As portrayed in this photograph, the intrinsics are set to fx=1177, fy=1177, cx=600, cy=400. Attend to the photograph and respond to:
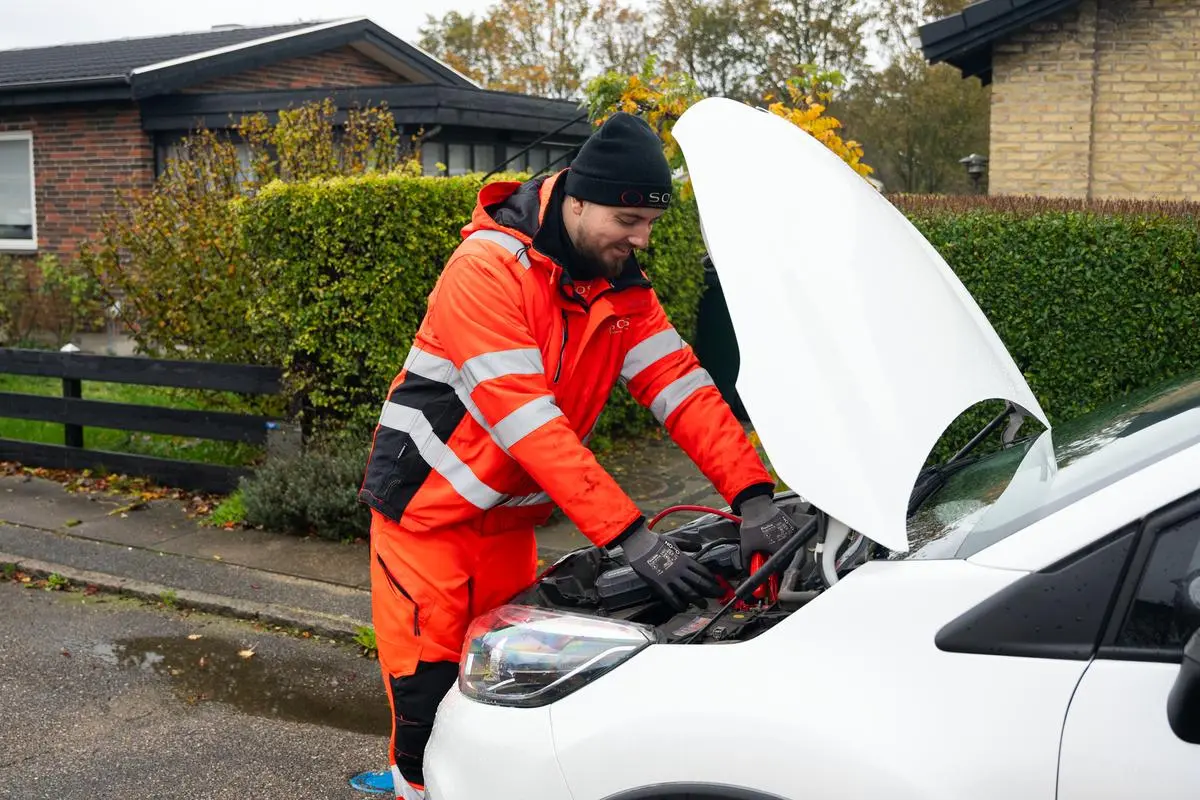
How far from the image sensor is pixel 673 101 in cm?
666

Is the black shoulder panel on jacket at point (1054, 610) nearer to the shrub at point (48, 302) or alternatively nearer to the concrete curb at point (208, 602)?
the concrete curb at point (208, 602)

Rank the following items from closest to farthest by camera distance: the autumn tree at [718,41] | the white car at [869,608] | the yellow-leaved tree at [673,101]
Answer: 1. the white car at [869,608]
2. the yellow-leaved tree at [673,101]
3. the autumn tree at [718,41]

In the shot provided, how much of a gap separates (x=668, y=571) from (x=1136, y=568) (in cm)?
98

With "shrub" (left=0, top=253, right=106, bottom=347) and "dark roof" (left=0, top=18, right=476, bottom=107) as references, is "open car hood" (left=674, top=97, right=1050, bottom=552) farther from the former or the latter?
"dark roof" (left=0, top=18, right=476, bottom=107)

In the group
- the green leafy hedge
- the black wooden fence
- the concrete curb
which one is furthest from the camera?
the black wooden fence

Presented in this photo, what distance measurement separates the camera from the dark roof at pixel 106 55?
16391 mm

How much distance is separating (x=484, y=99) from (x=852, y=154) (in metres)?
9.16

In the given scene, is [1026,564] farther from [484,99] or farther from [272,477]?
[484,99]

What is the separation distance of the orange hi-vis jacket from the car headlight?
0.81 ft

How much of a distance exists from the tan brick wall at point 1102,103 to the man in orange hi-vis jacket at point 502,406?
30.5 feet

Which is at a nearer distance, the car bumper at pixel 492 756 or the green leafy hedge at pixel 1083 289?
the car bumper at pixel 492 756

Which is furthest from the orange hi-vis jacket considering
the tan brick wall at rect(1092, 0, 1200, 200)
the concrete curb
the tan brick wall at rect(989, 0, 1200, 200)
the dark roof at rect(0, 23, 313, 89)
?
the dark roof at rect(0, 23, 313, 89)

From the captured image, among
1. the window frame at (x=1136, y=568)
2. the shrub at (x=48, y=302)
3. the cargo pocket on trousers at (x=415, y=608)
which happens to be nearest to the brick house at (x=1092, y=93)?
the cargo pocket on trousers at (x=415, y=608)

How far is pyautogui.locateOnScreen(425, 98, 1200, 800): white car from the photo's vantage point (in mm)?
1926
